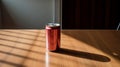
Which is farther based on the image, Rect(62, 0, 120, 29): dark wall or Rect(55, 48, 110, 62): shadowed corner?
Rect(62, 0, 120, 29): dark wall

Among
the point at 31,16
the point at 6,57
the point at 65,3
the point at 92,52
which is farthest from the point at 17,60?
the point at 31,16

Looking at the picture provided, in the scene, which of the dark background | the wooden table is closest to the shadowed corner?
the wooden table

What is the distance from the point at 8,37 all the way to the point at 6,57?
0.43 m

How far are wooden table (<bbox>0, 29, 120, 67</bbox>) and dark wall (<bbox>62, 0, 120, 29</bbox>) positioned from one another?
2.13 metres

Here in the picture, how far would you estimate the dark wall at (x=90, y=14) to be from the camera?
3.85 m

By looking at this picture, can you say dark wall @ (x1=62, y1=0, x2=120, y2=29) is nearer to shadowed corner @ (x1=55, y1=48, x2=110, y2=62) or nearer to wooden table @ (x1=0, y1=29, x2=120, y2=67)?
wooden table @ (x1=0, y1=29, x2=120, y2=67)

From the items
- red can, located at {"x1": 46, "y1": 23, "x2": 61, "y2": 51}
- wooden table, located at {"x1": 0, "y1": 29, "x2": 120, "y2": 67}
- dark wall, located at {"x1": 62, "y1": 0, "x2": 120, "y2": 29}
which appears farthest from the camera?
dark wall, located at {"x1": 62, "y1": 0, "x2": 120, "y2": 29}

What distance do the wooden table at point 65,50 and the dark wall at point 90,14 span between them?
7.00 feet

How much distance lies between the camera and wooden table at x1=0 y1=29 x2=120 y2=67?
1103 mm

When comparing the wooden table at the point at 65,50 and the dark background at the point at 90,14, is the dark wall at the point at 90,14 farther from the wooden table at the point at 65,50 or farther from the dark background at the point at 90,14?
the wooden table at the point at 65,50

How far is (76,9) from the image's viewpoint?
12.7ft

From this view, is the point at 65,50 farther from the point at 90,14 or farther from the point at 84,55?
the point at 90,14

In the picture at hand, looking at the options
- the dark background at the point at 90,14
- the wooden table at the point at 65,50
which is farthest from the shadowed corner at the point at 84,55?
the dark background at the point at 90,14

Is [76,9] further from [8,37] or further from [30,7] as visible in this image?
[8,37]
